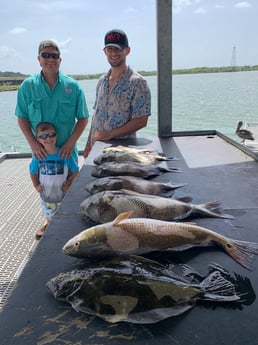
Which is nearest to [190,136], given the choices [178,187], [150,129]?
[178,187]

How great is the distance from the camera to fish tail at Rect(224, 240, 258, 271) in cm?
153

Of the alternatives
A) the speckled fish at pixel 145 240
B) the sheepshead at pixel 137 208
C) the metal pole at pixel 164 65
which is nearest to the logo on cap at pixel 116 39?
the metal pole at pixel 164 65

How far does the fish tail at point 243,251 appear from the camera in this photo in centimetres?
153

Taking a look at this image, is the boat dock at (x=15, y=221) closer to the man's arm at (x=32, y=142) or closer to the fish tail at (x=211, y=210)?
the man's arm at (x=32, y=142)

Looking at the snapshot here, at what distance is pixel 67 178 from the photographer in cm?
387

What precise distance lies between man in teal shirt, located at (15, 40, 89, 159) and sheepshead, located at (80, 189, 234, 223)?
1953 mm

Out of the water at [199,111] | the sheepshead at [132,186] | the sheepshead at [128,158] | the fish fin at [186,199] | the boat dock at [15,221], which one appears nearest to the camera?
the fish fin at [186,199]

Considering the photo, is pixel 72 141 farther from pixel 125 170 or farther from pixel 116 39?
pixel 125 170

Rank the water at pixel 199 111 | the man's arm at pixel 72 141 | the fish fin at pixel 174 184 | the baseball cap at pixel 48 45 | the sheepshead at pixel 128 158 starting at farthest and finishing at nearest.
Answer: the water at pixel 199 111, the man's arm at pixel 72 141, the baseball cap at pixel 48 45, the sheepshead at pixel 128 158, the fish fin at pixel 174 184

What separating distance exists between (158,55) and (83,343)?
4142 millimetres

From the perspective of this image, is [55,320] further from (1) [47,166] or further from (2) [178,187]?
(1) [47,166]

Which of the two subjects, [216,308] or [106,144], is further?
[106,144]

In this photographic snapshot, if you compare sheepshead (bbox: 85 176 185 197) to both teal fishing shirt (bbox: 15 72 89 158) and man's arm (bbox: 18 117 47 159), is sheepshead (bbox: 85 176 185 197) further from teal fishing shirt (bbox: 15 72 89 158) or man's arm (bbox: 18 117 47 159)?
teal fishing shirt (bbox: 15 72 89 158)

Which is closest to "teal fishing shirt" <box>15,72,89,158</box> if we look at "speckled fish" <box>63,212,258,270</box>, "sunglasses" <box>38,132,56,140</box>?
"sunglasses" <box>38,132,56,140</box>
